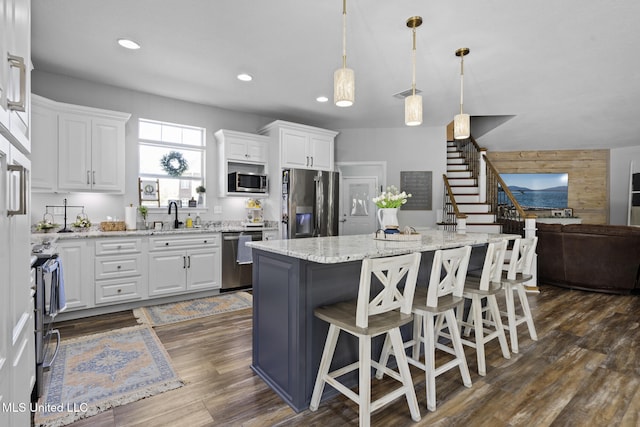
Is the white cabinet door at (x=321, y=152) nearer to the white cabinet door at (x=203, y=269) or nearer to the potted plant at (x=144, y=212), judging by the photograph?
the white cabinet door at (x=203, y=269)

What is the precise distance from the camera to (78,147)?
12.7ft

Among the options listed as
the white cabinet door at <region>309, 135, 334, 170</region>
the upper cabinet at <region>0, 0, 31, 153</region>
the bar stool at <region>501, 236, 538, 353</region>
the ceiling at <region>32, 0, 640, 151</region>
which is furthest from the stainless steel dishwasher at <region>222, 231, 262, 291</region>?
the upper cabinet at <region>0, 0, 31, 153</region>

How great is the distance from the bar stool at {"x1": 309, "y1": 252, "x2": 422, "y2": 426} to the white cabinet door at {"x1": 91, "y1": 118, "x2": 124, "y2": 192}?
3.43 m

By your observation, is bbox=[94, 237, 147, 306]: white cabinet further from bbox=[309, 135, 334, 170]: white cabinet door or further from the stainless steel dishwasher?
bbox=[309, 135, 334, 170]: white cabinet door

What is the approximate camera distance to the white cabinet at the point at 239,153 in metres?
5.02

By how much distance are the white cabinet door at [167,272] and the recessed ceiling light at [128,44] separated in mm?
2295

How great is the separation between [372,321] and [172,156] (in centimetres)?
410

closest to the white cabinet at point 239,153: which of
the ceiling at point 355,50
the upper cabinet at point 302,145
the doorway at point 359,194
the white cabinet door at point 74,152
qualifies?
the upper cabinet at point 302,145

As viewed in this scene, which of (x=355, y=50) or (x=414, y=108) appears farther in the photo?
(x=355, y=50)

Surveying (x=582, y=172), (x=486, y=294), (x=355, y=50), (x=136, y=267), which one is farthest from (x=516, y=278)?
(x=582, y=172)

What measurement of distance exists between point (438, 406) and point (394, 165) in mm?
5072

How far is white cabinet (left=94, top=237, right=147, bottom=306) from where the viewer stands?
3.74 meters

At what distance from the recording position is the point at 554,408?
2.08 m

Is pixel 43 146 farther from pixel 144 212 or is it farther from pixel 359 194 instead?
pixel 359 194
